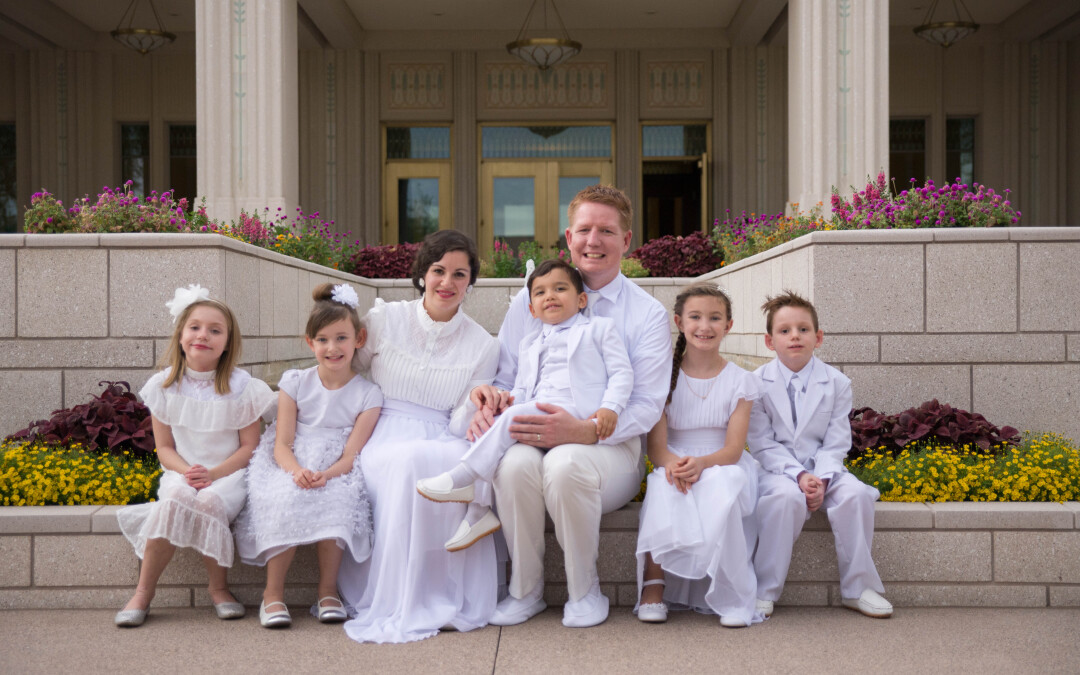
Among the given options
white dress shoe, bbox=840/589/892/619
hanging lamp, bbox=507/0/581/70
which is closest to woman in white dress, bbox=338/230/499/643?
white dress shoe, bbox=840/589/892/619

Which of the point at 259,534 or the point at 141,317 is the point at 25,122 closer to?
the point at 141,317

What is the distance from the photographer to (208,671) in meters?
2.97

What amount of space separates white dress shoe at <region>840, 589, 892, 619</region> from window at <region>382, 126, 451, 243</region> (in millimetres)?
12710

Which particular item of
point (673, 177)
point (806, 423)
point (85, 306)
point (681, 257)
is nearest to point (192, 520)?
point (85, 306)

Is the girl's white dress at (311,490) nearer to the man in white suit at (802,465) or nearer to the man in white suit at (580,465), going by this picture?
the man in white suit at (580,465)

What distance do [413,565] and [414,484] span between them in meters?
0.31

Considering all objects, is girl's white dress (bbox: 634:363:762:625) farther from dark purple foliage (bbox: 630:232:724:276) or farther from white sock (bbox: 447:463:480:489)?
dark purple foliage (bbox: 630:232:724:276)

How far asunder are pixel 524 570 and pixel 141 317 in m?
2.61

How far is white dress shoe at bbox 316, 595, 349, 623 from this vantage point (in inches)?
136

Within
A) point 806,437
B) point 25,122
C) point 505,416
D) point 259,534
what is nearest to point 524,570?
point 505,416

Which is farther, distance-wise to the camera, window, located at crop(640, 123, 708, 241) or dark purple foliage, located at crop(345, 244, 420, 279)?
window, located at crop(640, 123, 708, 241)

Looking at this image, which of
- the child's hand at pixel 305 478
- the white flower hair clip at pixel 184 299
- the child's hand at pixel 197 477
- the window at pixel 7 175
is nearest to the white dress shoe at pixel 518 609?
the child's hand at pixel 305 478

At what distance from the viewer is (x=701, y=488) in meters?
3.53

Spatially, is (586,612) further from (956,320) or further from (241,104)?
(241,104)
